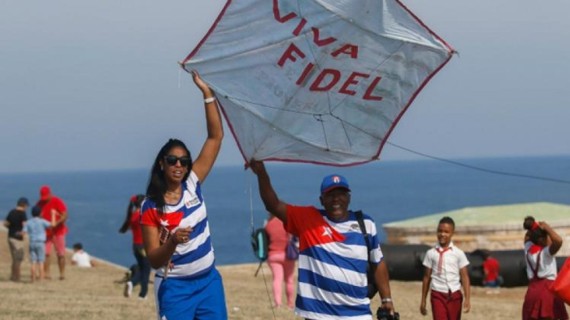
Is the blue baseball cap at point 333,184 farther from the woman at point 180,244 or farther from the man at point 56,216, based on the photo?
the man at point 56,216

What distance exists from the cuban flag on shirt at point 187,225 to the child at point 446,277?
4775mm

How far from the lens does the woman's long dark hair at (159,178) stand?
27.1 ft

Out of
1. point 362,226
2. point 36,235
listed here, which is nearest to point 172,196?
point 362,226

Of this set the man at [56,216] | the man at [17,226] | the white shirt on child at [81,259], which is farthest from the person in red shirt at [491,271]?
the white shirt on child at [81,259]

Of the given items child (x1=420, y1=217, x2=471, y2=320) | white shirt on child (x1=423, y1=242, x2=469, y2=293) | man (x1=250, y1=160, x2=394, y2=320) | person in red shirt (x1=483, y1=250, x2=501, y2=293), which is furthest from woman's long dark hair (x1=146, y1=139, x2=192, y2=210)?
person in red shirt (x1=483, y1=250, x2=501, y2=293)

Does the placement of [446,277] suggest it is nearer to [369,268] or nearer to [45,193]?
[369,268]

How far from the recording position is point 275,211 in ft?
30.0

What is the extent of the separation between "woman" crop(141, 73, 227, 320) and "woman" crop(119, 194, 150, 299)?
10.1m

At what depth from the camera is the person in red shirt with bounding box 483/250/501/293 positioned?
2425 centimetres

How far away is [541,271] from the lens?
12945 millimetres

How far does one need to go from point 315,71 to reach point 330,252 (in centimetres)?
148

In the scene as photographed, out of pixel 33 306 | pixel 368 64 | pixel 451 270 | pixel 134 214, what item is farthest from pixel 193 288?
pixel 134 214

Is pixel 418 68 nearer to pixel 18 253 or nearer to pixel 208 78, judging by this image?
pixel 208 78

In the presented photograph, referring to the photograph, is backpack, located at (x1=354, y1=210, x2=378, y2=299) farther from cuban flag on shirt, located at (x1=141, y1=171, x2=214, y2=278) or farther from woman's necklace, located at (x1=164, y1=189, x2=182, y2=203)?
woman's necklace, located at (x1=164, y1=189, x2=182, y2=203)
